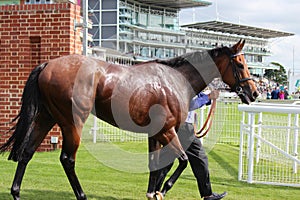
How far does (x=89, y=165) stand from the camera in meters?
6.96

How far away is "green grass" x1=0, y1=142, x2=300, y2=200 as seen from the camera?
5.18 metres

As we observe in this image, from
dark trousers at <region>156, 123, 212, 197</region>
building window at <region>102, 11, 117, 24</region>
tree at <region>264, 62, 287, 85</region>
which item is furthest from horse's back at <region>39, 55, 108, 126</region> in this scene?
tree at <region>264, 62, 287, 85</region>

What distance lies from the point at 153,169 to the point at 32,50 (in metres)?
4.15

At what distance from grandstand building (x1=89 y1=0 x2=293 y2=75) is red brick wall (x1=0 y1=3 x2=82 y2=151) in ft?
Answer: 167

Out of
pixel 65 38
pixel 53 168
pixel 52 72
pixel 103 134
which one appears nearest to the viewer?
pixel 52 72

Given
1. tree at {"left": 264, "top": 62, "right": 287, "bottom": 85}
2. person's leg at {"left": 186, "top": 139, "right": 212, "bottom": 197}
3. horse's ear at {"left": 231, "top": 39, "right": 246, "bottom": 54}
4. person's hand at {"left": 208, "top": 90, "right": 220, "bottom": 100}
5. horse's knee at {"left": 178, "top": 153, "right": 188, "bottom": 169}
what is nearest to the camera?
horse's knee at {"left": 178, "top": 153, "right": 188, "bottom": 169}

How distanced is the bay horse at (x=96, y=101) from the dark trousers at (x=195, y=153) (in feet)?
1.20

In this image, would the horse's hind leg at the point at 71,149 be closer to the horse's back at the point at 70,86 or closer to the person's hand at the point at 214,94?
the horse's back at the point at 70,86

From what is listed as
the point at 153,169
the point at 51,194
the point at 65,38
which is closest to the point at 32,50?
the point at 65,38

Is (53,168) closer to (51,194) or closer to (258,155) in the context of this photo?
(51,194)

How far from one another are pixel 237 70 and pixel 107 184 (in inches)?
89.9

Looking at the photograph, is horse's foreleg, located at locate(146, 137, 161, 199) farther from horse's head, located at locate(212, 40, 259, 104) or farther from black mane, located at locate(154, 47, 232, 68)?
horse's head, located at locate(212, 40, 259, 104)

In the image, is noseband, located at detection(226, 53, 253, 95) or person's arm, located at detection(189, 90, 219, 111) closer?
noseband, located at detection(226, 53, 253, 95)

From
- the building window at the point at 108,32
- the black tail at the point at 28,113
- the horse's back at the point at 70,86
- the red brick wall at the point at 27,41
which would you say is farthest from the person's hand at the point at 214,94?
the building window at the point at 108,32
